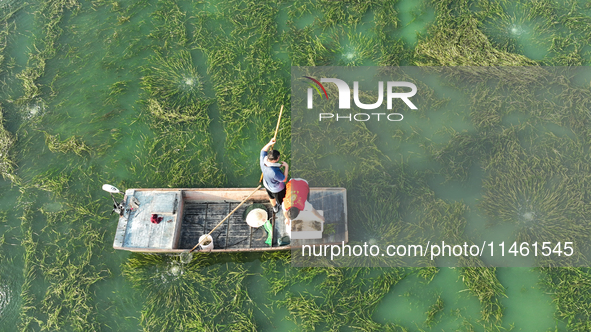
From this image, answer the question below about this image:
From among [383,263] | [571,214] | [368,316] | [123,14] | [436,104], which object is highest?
[123,14]

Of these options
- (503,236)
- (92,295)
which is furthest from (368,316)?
(92,295)

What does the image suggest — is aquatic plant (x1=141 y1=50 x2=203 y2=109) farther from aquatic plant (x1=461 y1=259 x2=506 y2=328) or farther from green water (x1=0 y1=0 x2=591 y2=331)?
aquatic plant (x1=461 y1=259 x2=506 y2=328)

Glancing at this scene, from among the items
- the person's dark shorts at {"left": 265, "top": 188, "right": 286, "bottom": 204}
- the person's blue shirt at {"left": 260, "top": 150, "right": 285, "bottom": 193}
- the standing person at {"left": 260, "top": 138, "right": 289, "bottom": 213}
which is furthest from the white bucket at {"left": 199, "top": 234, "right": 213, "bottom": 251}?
the person's blue shirt at {"left": 260, "top": 150, "right": 285, "bottom": 193}

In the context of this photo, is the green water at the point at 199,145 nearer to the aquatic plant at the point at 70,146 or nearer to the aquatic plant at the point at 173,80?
the aquatic plant at the point at 70,146

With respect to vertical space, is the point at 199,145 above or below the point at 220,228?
above

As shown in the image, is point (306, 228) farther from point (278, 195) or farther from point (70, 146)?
point (70, 146)

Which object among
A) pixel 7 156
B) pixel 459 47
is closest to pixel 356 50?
pixel 459 47

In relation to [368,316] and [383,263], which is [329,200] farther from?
[368,316]
